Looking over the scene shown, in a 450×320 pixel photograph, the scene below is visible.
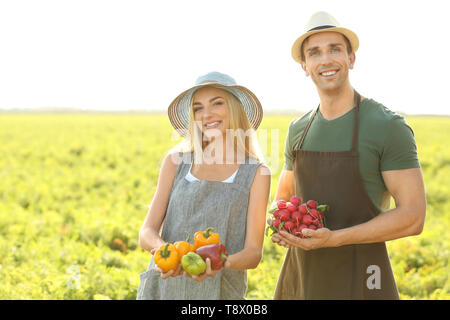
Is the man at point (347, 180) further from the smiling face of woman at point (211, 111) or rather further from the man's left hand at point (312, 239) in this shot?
the smiling face of woman at point (211, 111)

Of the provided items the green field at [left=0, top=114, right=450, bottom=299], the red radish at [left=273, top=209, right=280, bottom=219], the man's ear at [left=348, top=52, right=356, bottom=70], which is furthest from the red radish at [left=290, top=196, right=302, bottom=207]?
the man's ear at [left=348, top=52, right=356, bottom=70]

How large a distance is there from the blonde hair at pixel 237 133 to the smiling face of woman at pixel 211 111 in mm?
25

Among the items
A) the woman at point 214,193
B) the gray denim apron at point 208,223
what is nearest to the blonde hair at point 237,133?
the woman at point 214,193

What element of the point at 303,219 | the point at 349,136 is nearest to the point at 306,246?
the point at 303,219

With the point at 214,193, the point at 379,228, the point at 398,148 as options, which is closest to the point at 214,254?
the point at 214,193

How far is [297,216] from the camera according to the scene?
2.50 meters

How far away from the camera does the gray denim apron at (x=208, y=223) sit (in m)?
2.63

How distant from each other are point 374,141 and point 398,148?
12cm

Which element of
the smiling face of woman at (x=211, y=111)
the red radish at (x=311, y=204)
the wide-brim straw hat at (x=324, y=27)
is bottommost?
the red radish at (x=311, y=204)

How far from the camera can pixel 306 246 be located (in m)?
2.45

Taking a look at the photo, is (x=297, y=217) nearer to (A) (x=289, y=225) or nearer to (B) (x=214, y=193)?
(A) (x=289, y=225)

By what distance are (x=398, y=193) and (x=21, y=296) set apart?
12.6ft

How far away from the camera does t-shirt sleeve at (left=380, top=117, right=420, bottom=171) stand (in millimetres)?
2443

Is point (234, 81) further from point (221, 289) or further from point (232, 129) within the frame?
point (221, 289)
